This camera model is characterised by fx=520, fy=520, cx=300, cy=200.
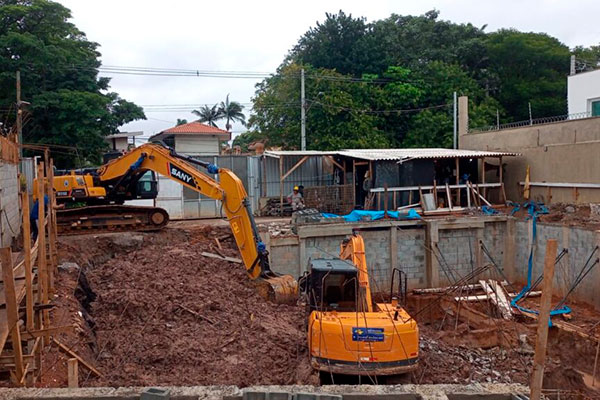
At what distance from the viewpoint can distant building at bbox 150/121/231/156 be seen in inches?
1345

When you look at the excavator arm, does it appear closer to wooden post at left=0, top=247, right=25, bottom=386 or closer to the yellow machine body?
the yellow machine body

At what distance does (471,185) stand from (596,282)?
6.40 m

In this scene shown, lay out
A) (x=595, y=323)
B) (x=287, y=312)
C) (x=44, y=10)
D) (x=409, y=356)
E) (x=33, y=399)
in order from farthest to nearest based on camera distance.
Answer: (x=44, y=10)
(x=595, y=323)
(x=287, y=312)
(x=409, y=356)
(x=33, y=399)

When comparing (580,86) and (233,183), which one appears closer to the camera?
(233,183)

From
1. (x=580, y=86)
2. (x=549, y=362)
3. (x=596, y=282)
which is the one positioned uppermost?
(x=580, y=86)

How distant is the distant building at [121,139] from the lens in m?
29.9

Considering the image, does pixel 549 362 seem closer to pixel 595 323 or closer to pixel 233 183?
pixel 595 323

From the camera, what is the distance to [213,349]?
30.5ft

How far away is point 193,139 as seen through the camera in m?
34.7

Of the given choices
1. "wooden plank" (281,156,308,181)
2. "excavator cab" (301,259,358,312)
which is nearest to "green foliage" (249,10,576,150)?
"wooden plank" (281,156,308,181)

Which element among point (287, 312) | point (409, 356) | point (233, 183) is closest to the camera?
point (409, 356)

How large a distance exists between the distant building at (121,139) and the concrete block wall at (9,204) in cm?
1494

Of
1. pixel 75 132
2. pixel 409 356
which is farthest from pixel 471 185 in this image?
pixel 75 132

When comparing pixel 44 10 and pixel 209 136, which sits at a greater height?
pixel 44 10
